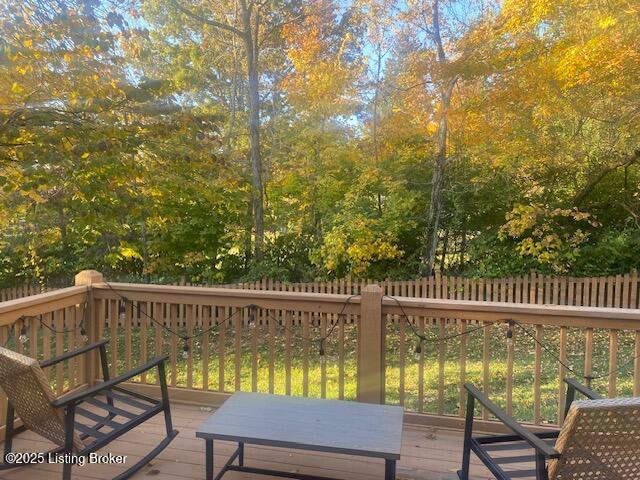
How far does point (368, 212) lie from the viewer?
7836mm

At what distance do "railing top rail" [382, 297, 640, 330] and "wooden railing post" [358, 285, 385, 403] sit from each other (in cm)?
7

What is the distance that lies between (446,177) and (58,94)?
5678 mm

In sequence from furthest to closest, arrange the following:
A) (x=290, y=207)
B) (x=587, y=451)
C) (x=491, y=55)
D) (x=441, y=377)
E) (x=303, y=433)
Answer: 1. (x=290, y=207)
2. (x=491, y=55)
3. (x=441, y=377)
4. (x=303, y=433)
5. (x=587, y=451)

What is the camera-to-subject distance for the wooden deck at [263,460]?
7.23 ft

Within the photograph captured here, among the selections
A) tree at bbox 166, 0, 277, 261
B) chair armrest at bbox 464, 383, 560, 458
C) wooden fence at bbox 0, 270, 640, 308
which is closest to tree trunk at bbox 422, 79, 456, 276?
wooden fence at bbox 0, 270, 640, 308

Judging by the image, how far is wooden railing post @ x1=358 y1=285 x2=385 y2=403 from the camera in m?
2.68

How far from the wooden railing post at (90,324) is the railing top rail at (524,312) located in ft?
6.31

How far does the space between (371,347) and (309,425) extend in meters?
0.82

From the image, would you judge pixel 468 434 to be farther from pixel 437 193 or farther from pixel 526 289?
pixel 437 193

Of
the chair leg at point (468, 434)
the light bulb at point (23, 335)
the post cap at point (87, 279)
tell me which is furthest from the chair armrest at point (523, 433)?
the post cap at point (87, 279)

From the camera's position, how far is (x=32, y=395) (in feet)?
6.12

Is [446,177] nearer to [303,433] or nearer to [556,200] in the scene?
[556,200]

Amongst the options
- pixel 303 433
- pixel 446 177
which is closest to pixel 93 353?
pixel 303 433

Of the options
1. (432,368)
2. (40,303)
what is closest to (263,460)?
(40,303)
